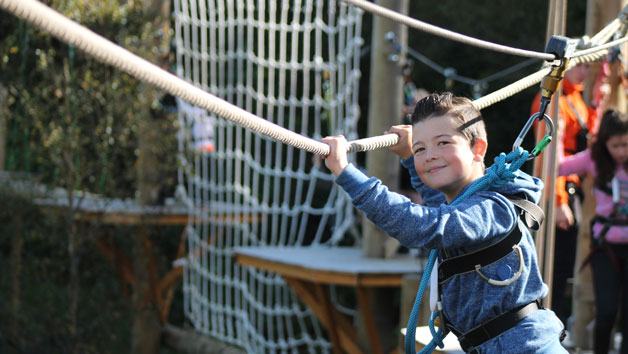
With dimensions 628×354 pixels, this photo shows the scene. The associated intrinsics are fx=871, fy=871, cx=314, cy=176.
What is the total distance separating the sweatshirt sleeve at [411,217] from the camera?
133 centimetres

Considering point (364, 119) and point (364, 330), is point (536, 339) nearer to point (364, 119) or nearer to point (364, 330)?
point (364, 330)

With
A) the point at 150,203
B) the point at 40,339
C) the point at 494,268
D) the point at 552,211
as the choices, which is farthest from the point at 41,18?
the point at 150,203

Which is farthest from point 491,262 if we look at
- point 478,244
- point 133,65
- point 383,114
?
point 383,114

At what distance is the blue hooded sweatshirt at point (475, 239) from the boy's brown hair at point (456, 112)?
0.09 m

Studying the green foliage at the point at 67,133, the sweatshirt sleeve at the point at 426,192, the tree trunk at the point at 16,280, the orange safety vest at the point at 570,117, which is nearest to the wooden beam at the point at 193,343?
the green foliage at the point at 67,133

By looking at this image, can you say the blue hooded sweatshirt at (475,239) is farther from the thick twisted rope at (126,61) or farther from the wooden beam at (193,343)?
the wooden beam at (193,343)

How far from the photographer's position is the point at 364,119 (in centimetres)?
938

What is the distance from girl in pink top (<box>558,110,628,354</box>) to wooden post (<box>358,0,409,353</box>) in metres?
0.97

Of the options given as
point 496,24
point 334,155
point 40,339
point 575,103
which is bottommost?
point 40,339

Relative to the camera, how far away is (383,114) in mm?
3668

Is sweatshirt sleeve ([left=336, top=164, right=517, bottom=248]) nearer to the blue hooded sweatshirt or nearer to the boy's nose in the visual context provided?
the blue hooded sweatshirt

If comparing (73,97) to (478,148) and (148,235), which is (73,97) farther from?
(478,148)

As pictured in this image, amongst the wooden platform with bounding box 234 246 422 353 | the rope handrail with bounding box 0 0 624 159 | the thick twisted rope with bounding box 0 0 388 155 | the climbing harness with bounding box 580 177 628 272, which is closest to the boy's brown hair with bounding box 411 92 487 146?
the rope handrail with bounding box 0 0 624 159

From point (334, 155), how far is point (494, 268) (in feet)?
1.17
